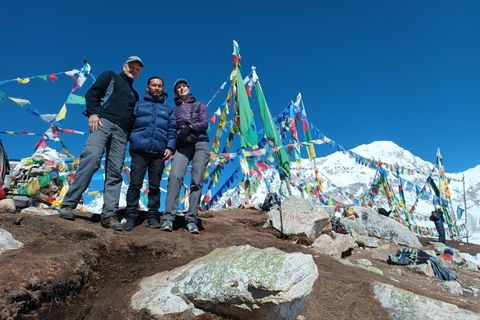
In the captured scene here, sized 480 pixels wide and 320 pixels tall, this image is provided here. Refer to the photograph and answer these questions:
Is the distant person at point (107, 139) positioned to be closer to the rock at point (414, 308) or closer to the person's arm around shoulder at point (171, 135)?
the person's arm around shoulder at point (171, 135)

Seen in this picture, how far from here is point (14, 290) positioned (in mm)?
2020

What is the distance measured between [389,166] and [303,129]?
5066 mm

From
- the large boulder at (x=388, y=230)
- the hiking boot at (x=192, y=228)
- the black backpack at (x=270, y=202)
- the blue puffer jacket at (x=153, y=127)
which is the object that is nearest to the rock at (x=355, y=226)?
the large boulder at (x=388, y=230)

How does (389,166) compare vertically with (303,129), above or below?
below

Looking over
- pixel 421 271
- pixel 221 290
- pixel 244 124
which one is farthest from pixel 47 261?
pixel 421 271

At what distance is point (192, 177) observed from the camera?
4508mm

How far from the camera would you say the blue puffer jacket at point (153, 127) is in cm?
411

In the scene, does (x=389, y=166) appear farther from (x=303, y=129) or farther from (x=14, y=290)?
(x=14, y=290)

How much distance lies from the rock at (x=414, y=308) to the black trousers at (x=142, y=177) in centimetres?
328

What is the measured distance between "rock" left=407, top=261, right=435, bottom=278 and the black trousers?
6.16 metres

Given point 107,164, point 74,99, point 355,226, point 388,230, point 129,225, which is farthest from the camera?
point 388,230

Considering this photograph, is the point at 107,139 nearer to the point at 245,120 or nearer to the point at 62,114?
the point at 245,120

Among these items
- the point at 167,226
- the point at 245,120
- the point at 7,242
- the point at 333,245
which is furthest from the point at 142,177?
the point at 333,245

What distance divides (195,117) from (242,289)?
2.98 m
